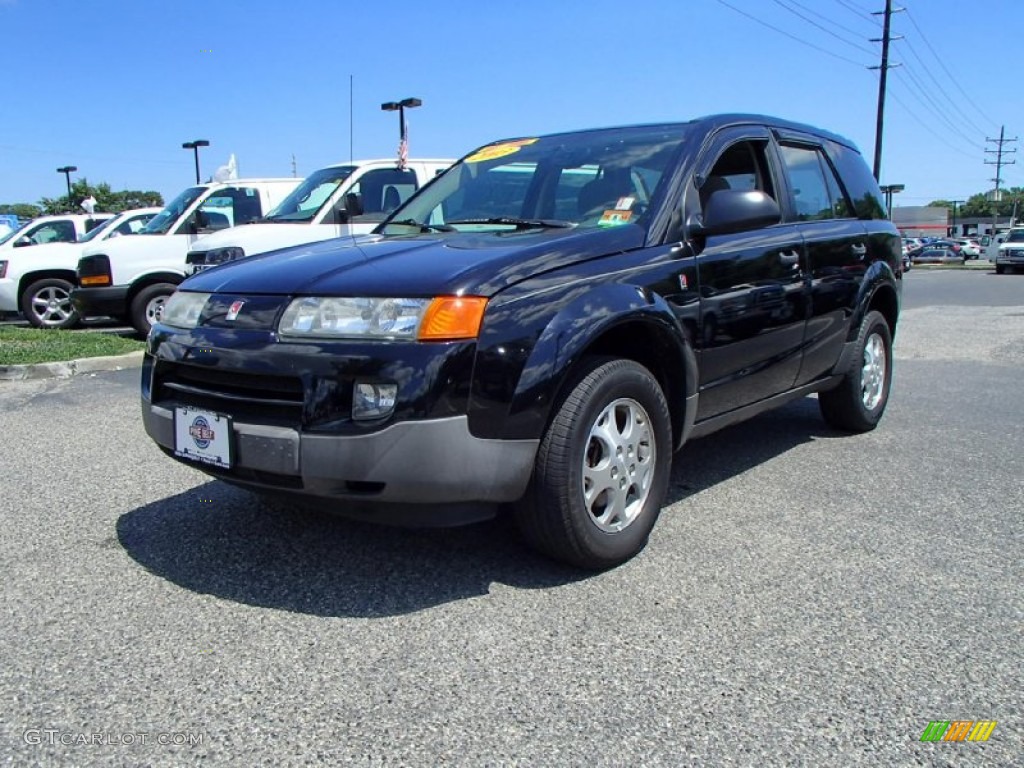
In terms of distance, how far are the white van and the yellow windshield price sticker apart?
21.6 feet

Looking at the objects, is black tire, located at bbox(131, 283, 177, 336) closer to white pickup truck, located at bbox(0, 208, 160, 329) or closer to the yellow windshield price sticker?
white pickup truck, located at bbox(0, 208, 160, 329)

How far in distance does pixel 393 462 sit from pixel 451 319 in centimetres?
49

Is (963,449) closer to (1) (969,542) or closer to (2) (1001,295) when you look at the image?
(1) (969,542)

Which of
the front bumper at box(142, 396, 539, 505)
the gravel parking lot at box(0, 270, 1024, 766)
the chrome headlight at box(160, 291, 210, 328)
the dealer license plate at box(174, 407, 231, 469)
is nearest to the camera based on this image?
the gravel parking lot at box(0, 270, 1024, 766)

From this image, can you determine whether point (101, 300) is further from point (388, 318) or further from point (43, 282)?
point (388, 318)

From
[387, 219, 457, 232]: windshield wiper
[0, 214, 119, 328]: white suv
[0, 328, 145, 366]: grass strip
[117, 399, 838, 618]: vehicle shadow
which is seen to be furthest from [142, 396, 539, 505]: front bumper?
[0, 214, 119, 328]: white suv

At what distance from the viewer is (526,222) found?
3762 mm

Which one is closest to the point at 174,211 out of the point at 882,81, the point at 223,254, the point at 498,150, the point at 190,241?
the point at 190,241

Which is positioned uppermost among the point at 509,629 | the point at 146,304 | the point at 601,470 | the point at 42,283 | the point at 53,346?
the point at 42,283

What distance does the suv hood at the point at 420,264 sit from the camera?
2.90 metres

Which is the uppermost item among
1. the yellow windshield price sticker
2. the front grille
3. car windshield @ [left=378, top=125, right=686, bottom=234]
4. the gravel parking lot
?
the yellow windshield price sticker

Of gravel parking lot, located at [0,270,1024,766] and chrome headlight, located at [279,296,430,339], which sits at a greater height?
chrome headlight, located at [279,296,430,339]

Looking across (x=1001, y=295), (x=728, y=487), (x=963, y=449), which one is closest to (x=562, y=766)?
(x=728, y=487)

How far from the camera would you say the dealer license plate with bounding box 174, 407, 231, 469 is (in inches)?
118
